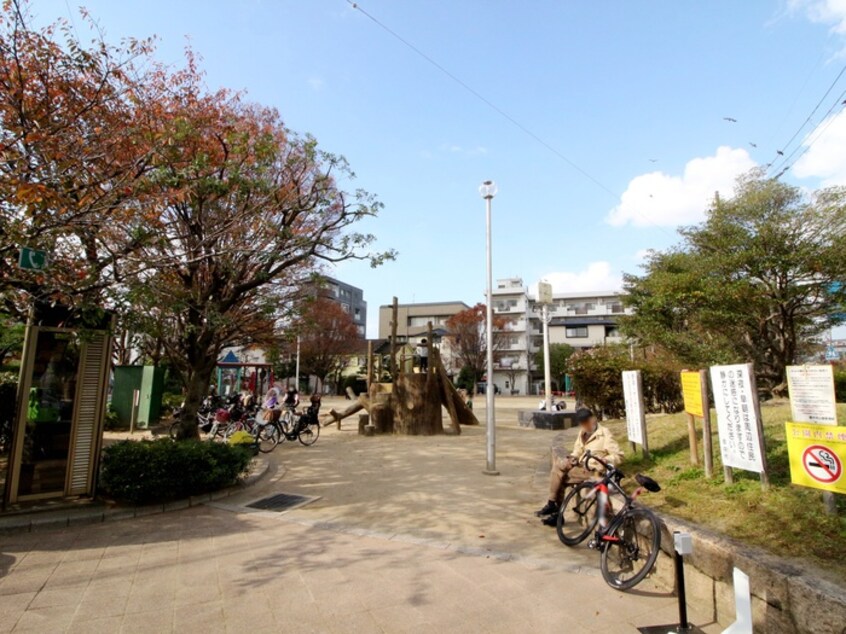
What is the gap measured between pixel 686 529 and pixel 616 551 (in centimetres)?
93

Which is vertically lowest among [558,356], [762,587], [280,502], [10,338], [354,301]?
[280,502]

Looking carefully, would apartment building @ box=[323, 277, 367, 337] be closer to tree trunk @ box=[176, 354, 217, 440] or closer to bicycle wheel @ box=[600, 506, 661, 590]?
tree trunk @ box=[176, 354, 217, 440]

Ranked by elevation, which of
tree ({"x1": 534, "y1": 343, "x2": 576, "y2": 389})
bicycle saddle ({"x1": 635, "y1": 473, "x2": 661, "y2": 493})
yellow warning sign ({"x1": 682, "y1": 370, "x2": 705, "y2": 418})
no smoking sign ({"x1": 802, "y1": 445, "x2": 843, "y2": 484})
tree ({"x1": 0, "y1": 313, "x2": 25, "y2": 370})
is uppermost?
tree ({"x1": 534, "y1": 343, "x2": 576, "y2": 389})

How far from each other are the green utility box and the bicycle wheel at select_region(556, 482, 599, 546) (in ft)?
46.3

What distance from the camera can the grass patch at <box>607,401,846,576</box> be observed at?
3307 millimetres

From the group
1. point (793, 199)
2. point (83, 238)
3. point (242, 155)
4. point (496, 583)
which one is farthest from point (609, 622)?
point (793, 199)

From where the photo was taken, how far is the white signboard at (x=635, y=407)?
21.8 feet

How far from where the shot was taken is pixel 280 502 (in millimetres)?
6633

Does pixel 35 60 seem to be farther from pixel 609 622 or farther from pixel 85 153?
pixel 609 622

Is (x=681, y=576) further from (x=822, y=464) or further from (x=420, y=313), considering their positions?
(x=420, y=313)

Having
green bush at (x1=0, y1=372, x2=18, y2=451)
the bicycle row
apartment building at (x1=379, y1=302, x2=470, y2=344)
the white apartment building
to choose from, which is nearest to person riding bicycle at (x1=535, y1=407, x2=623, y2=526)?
the bicycle row

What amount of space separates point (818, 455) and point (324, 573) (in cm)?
402

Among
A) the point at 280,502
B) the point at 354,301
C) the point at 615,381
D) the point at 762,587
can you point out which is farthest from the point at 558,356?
the point at 762,587

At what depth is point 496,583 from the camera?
395 cm
